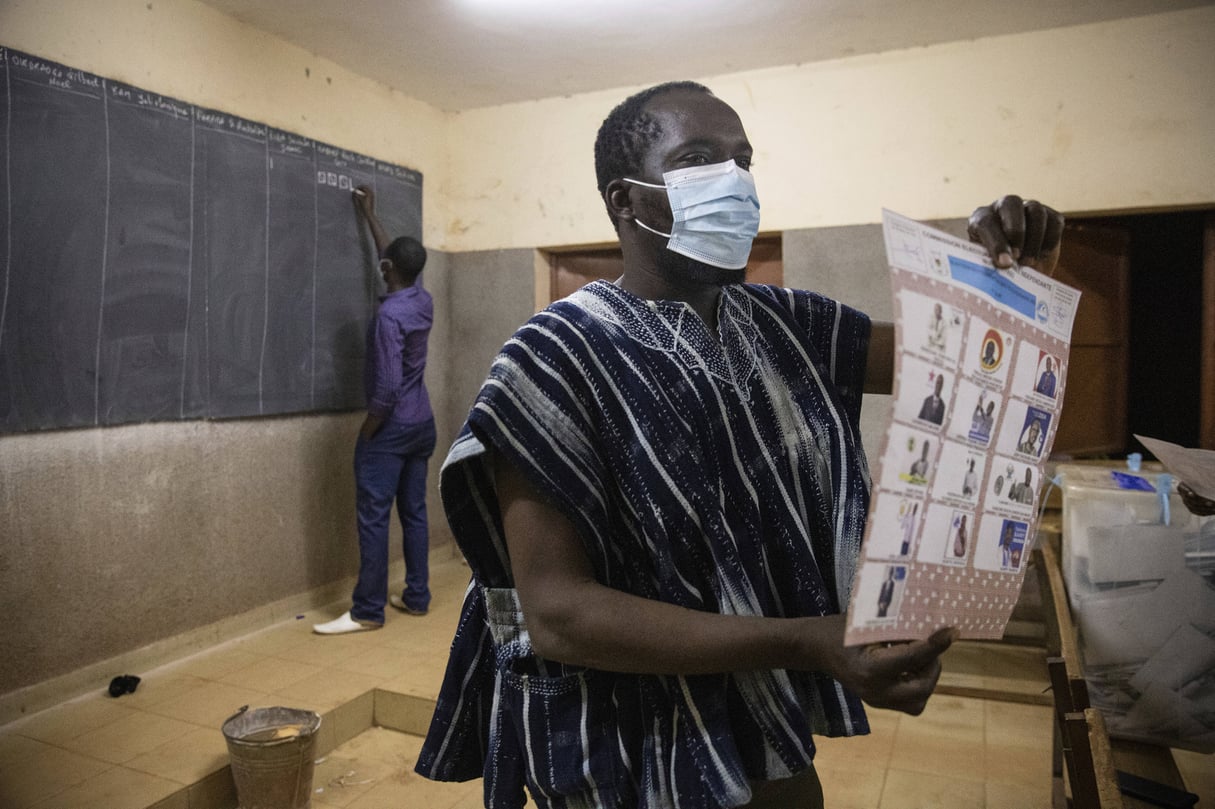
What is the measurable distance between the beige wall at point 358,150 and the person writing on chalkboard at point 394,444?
0.36 metres

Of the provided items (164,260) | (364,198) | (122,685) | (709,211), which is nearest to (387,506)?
(122,685)

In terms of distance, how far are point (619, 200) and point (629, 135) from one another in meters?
0.08

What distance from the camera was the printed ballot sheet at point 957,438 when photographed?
0.63 metres

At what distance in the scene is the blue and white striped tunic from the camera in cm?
82

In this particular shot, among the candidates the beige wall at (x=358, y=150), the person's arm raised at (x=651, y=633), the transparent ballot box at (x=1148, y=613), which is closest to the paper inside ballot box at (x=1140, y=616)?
the transparent ballot box at (x=1148, y=613)

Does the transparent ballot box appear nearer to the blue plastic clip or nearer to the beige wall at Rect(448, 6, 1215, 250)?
the blue plastic clip

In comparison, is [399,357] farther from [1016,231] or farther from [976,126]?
[1016,231]

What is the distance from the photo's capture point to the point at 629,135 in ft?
3.39

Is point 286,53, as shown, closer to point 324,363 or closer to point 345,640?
point 324,363

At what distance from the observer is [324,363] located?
4.02 metres

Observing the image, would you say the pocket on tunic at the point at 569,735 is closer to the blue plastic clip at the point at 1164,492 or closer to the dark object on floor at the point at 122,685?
the blue plastic clip at the point at 1164,492

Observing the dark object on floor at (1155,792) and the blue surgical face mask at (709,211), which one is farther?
the dark object on floor at (1155,792)

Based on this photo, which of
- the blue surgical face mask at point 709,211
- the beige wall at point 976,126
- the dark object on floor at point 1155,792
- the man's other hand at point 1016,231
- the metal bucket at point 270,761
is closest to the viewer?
the man's other hand at point 1016,231

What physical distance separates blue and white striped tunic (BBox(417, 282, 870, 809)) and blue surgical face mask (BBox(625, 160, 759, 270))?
0.10 m
